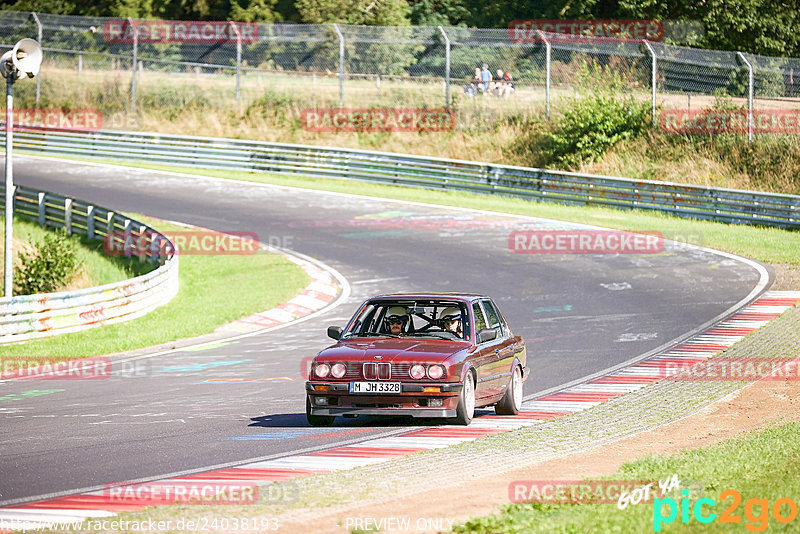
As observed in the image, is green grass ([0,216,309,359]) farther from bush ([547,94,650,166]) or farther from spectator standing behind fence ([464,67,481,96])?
spectator standing behind fence ([464,67,481,96])

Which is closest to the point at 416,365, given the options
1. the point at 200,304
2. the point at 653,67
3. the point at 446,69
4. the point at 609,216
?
the point at 200,304

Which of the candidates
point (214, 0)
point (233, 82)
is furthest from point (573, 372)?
point (214, 0)

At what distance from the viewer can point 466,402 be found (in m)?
10.6

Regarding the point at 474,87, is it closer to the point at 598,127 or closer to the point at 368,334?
the point at 598,127

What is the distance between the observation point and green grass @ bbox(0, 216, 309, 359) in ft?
57.5

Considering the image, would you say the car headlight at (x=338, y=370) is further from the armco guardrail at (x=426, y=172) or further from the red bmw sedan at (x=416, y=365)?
the armco guardrail at (x=426, y=172)

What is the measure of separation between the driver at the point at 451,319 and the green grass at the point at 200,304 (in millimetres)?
7526

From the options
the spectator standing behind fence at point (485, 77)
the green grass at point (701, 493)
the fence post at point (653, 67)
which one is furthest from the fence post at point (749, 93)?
the green grass at point (701, 493)

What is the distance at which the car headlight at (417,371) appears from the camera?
1030 cm

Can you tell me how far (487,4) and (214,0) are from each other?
20.2 m

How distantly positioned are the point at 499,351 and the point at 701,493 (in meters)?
4.54

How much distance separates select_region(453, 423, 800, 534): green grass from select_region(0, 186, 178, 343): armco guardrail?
1215 centimetres

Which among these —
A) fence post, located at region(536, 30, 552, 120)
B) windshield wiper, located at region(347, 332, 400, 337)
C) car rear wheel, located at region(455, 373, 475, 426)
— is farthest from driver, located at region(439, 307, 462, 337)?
fence post, located at region(536, 30, 552, 120)

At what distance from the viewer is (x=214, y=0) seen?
69.4 m
